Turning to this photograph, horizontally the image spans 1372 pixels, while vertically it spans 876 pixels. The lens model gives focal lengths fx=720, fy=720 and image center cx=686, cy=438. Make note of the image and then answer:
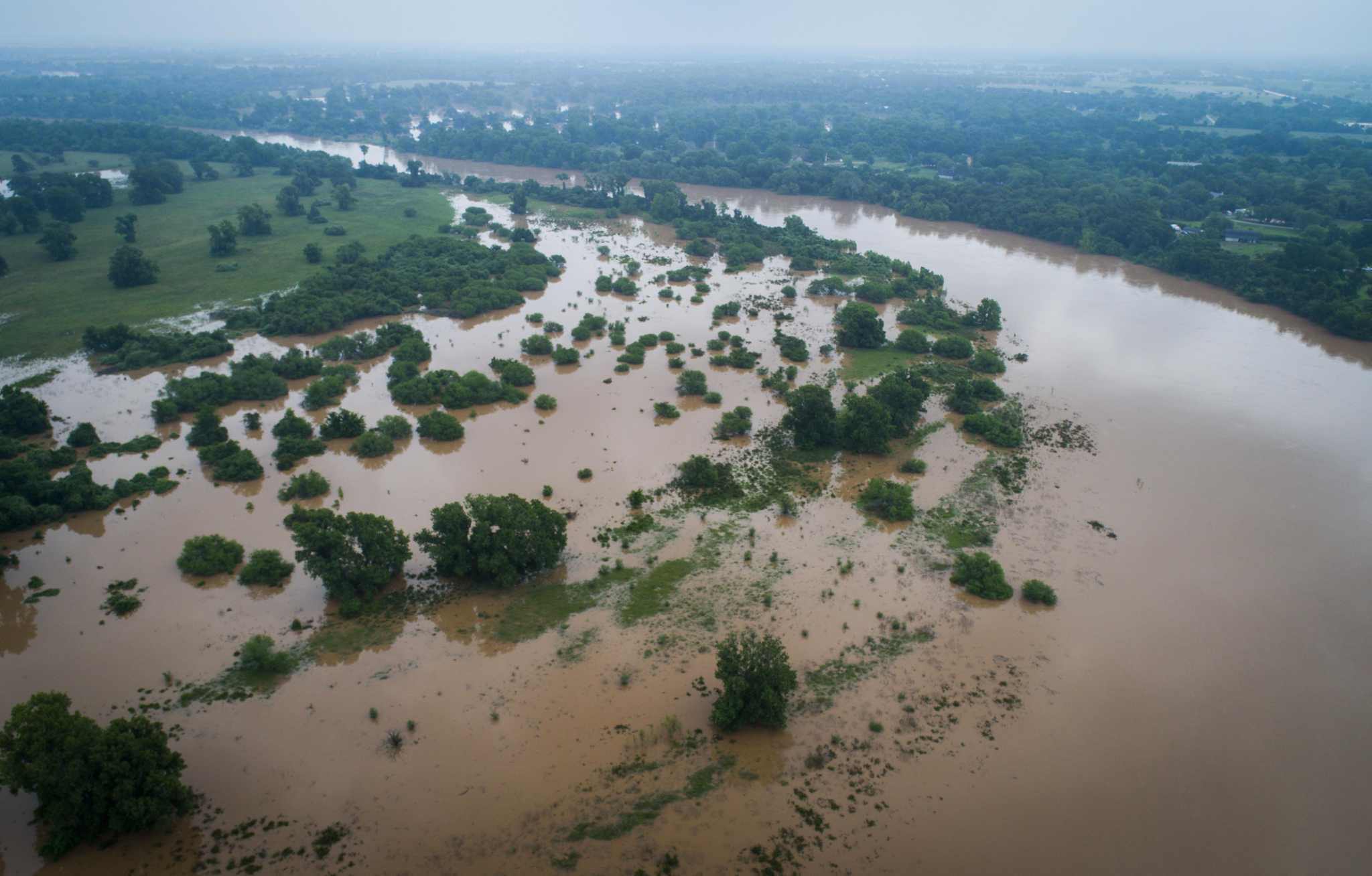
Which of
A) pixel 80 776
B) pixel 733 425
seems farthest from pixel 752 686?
pixel 733 425

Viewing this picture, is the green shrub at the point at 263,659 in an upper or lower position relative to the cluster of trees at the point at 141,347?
lower

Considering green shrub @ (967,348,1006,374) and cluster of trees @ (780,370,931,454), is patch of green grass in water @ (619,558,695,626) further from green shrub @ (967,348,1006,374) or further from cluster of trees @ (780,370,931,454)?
green shrub @ (967,348,1006,374)

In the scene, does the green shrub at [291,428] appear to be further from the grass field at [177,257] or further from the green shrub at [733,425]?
the green shrub at [733,425]

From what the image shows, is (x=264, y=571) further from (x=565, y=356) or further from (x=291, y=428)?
(x=565, y=356)

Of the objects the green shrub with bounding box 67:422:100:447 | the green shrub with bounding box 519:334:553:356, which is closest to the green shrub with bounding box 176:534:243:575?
the green shrub with bounding box 67:422:100:447

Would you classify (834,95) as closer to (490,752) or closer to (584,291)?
(584,291)

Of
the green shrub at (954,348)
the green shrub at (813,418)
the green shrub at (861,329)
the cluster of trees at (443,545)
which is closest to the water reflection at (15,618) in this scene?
the cluster of trees at (443,545)

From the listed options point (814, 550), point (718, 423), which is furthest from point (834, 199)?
point (814, 550)

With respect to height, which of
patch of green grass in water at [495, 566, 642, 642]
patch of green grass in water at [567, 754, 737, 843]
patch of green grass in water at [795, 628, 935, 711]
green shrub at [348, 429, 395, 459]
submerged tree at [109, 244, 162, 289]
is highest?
submerged tree at [109, 244, 162, 289]
